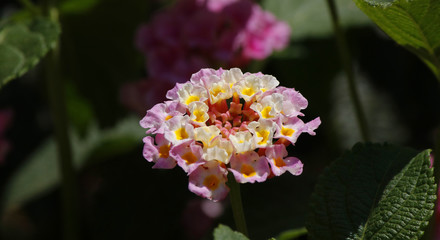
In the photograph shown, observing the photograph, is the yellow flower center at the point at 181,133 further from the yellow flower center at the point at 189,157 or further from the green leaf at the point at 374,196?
the green leaf at the point at 374,196

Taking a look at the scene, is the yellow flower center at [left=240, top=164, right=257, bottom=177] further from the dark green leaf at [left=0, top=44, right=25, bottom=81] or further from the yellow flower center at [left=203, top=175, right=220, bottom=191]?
the dark green leaf at [left=0, top=44, right=25, bottom=81]

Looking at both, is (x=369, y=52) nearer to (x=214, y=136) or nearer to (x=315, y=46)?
(x=315, y=46)

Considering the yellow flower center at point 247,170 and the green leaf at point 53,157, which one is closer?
the yellow flower center at point 247,170

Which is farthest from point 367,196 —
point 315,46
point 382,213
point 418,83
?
point 418,83

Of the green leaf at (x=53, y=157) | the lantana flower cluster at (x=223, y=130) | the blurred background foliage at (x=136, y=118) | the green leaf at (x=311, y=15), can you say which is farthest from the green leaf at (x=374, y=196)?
the green leaf at (x=53, y=157)

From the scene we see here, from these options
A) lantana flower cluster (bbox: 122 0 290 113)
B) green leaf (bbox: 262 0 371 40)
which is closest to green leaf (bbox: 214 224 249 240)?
lantana flower cluster (bbox: 122 0 290 113)

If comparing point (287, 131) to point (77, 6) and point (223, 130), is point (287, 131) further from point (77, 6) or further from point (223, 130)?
point (77, 6)
